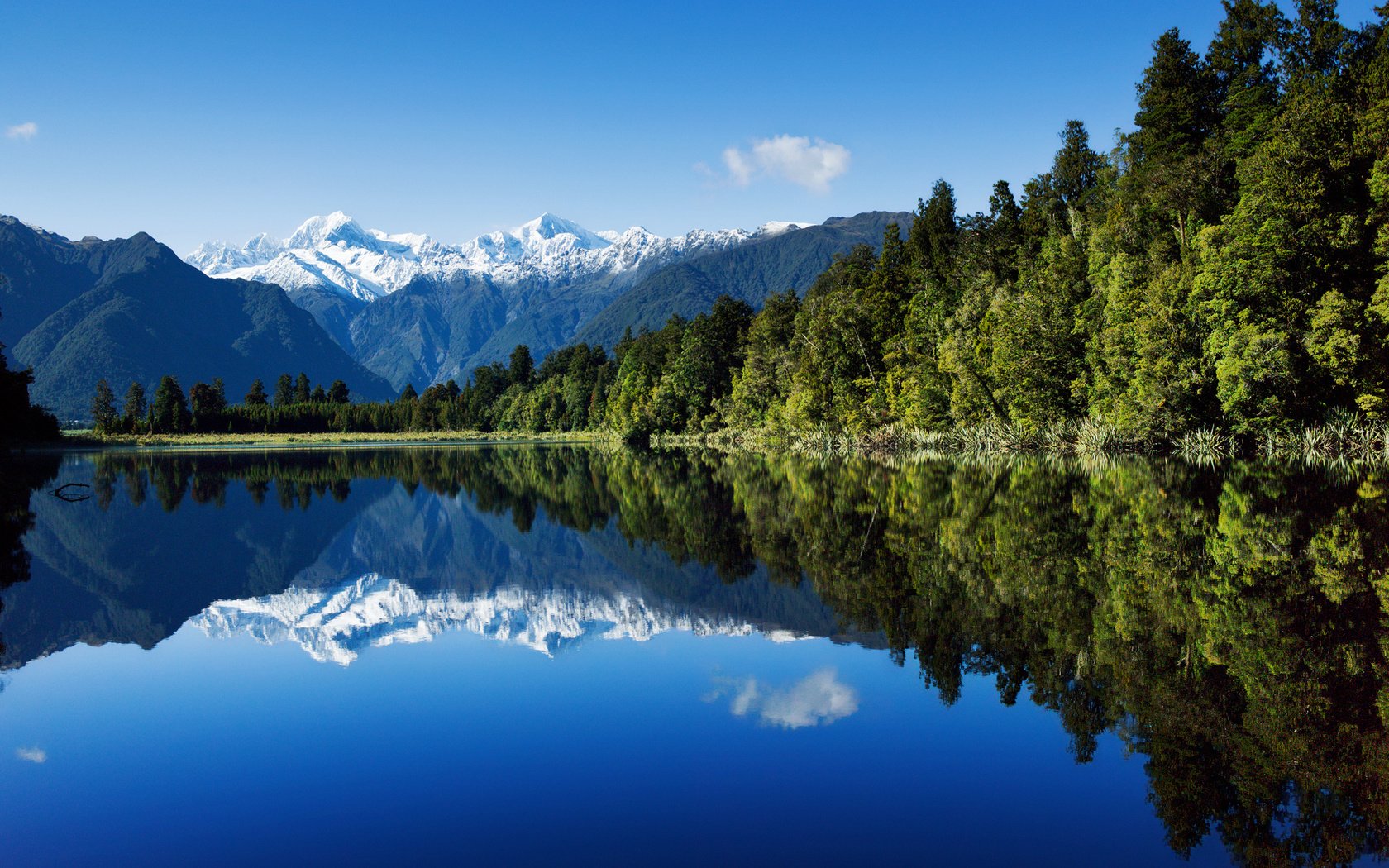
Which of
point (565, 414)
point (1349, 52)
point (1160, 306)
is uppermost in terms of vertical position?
point (1349, 52)

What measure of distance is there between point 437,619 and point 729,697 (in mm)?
7287

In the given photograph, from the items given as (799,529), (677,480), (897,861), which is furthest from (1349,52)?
(897,861)

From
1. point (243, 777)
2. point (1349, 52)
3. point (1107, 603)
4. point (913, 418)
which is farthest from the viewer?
point (913, 418)

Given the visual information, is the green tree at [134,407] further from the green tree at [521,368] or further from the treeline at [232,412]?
the green tree at [521,368]

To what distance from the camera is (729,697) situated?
10938 millimetres

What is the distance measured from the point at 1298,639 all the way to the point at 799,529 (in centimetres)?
1430

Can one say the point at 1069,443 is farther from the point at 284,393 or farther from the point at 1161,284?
the point at 284,393

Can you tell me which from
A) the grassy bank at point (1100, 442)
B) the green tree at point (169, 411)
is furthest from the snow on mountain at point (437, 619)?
the green tree at point (169, 411)

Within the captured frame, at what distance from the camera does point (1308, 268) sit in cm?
4103

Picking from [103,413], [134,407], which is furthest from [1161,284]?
[134,407]

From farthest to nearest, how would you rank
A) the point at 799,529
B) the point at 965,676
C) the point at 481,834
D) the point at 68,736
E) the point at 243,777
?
the point at 799,529 → the point at 965,676 → the point at 68,736 → the point at 243,777 → the point at 481,834

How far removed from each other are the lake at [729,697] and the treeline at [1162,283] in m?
20.3

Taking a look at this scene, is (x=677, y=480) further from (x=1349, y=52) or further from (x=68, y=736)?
(x=1349, y=52)

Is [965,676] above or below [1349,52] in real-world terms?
below
